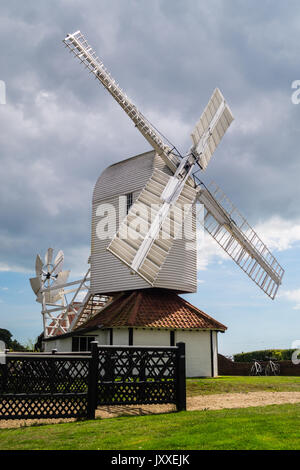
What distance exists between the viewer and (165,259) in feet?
61.5

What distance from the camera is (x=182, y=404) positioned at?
1034 cm

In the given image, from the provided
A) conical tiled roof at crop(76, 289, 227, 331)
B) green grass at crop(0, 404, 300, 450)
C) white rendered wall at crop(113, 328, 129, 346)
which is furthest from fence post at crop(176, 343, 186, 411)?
white rendered wall at crop(113, 328, 129, 346)

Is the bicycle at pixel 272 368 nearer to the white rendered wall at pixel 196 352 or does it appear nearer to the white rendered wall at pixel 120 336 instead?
the white rendered wall at pixel 196 352

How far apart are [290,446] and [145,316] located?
14611 millimetres

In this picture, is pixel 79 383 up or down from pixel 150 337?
down

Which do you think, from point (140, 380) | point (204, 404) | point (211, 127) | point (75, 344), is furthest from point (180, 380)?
point (211, 127)

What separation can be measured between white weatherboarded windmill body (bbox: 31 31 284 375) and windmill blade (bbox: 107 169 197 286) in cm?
7

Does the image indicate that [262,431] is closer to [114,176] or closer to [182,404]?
[182,404]

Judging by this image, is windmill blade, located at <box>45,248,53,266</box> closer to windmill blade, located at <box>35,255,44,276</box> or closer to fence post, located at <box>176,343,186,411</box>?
windmill blade, located at <box>35,255,44,276</box>

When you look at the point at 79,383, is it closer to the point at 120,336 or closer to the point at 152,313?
the point at 120,336

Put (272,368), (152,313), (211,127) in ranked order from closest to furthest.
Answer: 1. (152,313)
2. (211,127)
3. (272,368)

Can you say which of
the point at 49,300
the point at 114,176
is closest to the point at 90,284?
the point at 49,300

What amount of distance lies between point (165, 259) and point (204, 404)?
8181mm

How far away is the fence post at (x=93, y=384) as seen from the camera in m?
9.49
